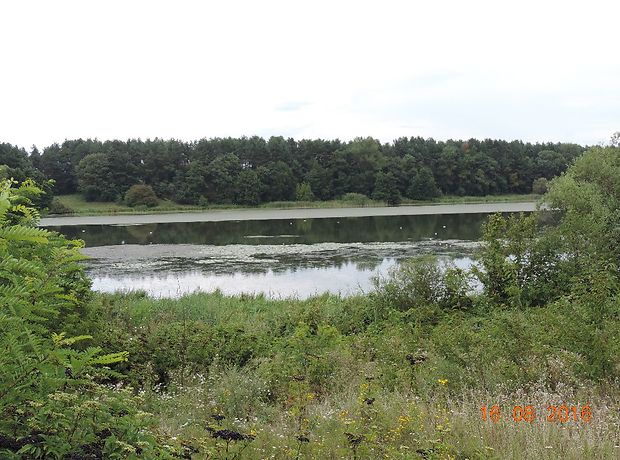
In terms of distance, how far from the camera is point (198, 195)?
236 ft

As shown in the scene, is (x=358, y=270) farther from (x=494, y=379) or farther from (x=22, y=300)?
(x=22, y=300)

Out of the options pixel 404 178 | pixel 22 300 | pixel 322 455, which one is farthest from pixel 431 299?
pixel 404 178

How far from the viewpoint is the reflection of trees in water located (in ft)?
105

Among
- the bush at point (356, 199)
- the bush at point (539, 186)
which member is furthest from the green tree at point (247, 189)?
the bush at point (539, 186)

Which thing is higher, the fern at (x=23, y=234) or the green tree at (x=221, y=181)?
the green tree at (x=221, y=181)

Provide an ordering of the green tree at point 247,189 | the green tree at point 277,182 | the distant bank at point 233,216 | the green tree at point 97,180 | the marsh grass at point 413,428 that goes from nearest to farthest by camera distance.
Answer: the marsh grass at point 413,428
the distant bank at point 233,216
the green tree at point 97,180
the green tree at point 247,189
the green tree at point 277,182

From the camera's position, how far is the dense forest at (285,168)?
72.6 m

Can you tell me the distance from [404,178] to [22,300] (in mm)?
78283

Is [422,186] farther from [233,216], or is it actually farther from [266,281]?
[266,281]

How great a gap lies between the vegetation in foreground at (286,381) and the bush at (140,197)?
Result: 189ft

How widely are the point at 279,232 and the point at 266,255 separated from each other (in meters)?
12.0
